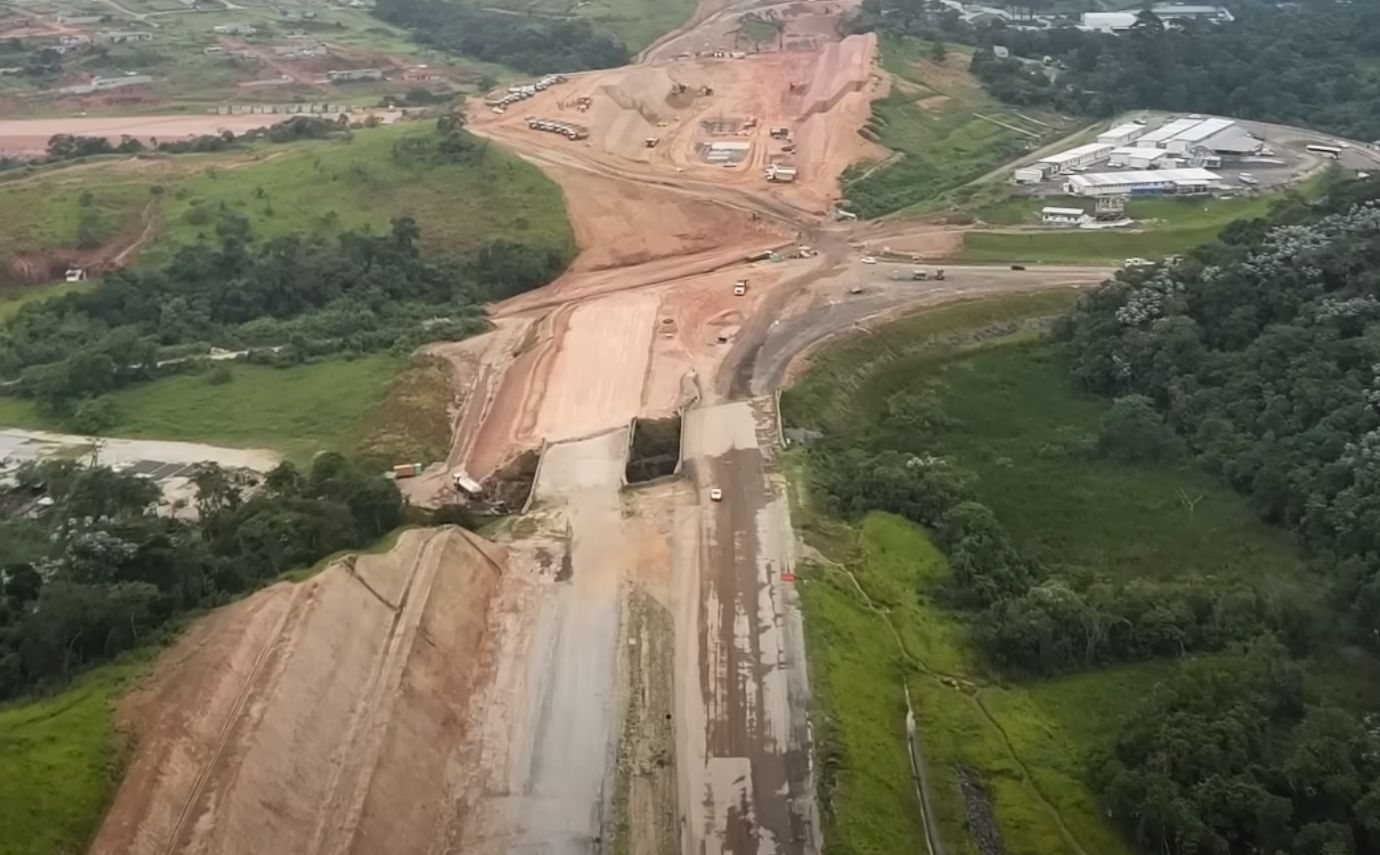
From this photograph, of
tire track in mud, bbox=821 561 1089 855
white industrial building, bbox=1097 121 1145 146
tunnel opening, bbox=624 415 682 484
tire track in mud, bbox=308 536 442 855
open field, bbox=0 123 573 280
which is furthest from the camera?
white industrial building, bbox=1097 121 1145 146

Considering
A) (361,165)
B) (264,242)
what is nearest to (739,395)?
(264,242)

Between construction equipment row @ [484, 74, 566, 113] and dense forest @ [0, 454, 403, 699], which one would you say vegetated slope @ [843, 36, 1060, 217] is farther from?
dense forest @ [0, 454, 403, 699]

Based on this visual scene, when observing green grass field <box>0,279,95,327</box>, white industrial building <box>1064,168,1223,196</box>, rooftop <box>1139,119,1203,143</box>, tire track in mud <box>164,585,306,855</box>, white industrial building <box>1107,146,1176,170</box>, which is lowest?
green grass field <box>0,279,95,327</box>

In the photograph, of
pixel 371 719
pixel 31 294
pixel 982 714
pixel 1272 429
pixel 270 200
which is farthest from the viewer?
pixel 270 200

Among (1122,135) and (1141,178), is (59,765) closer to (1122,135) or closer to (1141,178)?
(1141,178)

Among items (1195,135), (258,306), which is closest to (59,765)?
(258,306)

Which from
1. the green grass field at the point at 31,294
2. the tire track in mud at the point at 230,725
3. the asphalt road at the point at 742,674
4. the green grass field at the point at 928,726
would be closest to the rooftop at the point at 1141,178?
the asphalt road at the point at 742,674

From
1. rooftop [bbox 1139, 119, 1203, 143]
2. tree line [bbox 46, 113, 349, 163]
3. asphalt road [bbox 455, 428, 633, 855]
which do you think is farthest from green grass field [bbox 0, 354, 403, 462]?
rooftop [bbox 1139, 119, 1203, 143]

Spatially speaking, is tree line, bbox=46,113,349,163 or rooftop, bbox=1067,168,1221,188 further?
tree line, bbox=46,113,349,163
